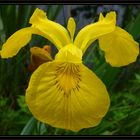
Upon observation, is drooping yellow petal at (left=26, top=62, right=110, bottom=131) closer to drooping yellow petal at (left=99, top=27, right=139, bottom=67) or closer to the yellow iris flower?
the yellow iris flower

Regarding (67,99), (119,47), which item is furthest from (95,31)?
(67,99)

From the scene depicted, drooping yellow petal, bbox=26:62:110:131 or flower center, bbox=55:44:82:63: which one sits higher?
flower center, bbox=55:44:82:63

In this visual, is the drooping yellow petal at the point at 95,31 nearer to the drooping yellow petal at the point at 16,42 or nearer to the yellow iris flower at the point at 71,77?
the yellow iris flower at the point at 71,77

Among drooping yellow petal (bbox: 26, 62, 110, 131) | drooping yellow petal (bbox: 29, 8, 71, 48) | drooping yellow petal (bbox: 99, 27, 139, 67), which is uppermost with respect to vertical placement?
drooping yellow petal (bbox: 29, 8, 71, 48)

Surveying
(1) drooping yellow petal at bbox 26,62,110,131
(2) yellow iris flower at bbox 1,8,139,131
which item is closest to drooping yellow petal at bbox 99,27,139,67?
(2) yellow iris flower at bbox 1,8,139,131

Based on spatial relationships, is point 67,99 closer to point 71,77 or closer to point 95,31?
point 71,77

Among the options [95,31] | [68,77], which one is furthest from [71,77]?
[95,31]

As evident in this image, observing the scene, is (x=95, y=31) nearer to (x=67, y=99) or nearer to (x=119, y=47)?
(x=119, y=47)
